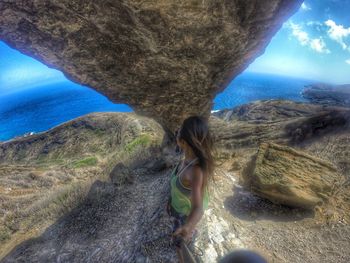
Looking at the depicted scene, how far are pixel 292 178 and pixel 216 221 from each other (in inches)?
89.8

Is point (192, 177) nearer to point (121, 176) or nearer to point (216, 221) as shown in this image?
point (216, 221)

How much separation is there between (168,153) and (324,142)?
580 cm

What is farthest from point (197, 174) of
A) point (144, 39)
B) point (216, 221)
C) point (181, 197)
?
point (144, 39)

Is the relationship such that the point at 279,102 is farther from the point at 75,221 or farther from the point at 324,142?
the point at 75,221

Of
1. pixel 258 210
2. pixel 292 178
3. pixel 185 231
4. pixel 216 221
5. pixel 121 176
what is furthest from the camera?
pixel 121 176

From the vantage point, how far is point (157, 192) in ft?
26.0

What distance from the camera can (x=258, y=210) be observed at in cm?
669

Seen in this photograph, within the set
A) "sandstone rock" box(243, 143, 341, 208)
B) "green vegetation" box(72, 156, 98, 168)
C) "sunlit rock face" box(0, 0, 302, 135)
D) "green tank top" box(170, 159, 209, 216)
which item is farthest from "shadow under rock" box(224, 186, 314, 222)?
"green vegetation" box(72, 156, 98, 168)

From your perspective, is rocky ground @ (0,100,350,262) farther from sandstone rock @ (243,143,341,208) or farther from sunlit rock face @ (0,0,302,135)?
sunlit rock face @ (0,0,302,135)

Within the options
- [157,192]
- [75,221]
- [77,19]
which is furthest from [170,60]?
[75,221]

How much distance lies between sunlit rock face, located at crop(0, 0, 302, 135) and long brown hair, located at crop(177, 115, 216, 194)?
350 cm

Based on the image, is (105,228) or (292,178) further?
(105,228)

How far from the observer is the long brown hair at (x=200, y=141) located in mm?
3318

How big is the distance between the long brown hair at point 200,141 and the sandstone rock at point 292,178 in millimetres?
3752
